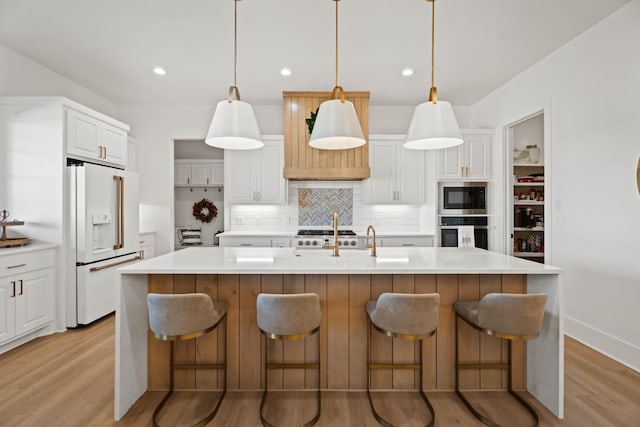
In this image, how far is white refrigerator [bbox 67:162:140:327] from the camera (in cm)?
321

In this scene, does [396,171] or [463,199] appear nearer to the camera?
[463,199]

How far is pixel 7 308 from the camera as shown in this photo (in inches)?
105

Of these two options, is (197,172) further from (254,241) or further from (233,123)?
(233,123)

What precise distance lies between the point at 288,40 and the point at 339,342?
2703 mm

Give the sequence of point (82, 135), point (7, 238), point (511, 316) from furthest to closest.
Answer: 1. point (82, 135)
2. point (7, 238)
3. point (511, 316)

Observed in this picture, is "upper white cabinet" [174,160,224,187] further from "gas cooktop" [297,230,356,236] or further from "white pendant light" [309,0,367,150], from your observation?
"white pendant light" [309,0,367,150]

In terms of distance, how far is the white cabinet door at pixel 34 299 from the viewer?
9.18 ft

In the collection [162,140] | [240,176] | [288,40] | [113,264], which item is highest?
[288,40]

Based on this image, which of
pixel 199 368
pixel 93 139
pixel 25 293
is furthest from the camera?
pixel 93 139

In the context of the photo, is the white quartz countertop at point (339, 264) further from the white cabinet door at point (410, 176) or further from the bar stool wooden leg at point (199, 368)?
the white cabinet door at point (410, 176)

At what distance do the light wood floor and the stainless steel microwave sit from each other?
2.24m

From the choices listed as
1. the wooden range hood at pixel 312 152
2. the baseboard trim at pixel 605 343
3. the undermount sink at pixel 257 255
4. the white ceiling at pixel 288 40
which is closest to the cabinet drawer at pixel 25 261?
the undermount sink at pixel 257 255

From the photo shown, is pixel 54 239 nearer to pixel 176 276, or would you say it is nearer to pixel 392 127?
pixel 176 276

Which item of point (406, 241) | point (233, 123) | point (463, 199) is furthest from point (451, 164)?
point (233, 123)
